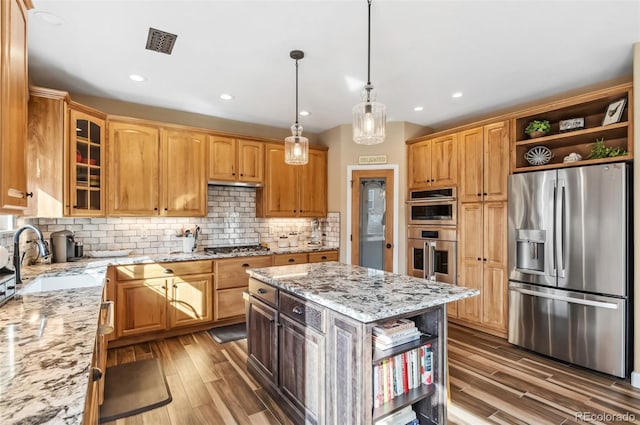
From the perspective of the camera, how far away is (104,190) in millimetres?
3523

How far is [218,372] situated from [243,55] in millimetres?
2735

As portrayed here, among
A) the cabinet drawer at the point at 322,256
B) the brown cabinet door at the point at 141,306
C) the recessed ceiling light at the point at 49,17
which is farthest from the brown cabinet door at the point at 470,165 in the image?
the recessed ceiling light at the point at 49,17

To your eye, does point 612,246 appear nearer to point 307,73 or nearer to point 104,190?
point 307,73

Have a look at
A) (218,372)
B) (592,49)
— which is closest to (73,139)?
(218,372)

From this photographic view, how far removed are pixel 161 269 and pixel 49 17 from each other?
2359 mm

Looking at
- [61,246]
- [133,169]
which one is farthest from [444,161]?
[61,246]

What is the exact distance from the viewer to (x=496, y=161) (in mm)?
3752

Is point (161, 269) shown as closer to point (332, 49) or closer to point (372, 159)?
point (332, 49)

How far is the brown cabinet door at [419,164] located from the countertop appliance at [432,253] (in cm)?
62

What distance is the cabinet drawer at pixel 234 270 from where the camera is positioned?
393cm

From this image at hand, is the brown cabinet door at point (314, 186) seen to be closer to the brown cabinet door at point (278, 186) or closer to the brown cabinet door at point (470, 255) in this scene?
the brown cabinet door at point (278, 186)

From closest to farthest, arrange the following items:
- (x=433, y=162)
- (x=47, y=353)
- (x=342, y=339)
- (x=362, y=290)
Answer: (x=47, y=353) < (x=342, y=339) < (x=362, y=290) < (x=433, y=162)

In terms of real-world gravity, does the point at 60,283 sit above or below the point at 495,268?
above

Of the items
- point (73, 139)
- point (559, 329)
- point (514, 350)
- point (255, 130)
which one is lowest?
point (514, 350)
